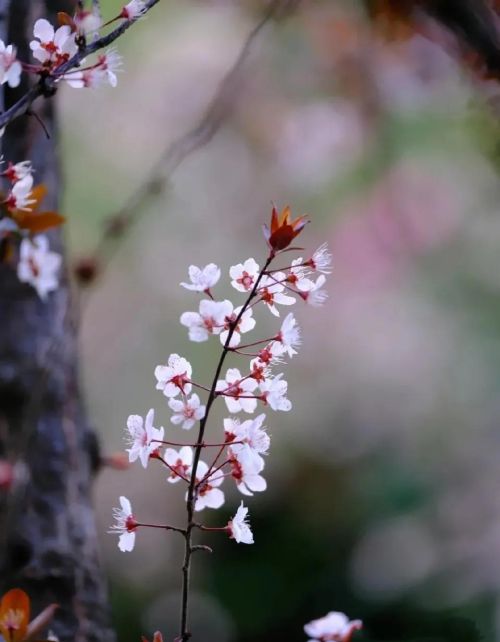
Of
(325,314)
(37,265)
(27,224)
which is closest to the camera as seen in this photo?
(27,224)

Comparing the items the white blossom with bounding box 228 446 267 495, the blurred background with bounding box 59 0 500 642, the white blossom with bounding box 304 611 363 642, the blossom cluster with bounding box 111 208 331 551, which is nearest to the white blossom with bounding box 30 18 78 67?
the blossom cluster with bounding box 111 208 331 551

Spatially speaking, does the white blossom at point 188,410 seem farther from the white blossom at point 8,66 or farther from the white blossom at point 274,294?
the white blossom at point 8,66

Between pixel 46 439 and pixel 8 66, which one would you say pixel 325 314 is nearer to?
pixel 46 439

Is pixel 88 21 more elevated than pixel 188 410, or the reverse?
pixel 88 21

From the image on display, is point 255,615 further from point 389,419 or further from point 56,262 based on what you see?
point 56,262

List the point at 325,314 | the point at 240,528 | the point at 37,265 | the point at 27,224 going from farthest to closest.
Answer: the point at 325,314, the point at 37,265, the point at 27,224, the point at 240,528

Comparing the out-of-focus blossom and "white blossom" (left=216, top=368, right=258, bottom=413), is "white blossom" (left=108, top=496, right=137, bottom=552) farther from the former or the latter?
the out-of-focus blossom

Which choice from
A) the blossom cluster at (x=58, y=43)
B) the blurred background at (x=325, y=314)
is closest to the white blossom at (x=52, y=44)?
the blossom cluster at (x=58, y=43)

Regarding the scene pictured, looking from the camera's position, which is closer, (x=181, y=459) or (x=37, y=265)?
(x=181, y=459)

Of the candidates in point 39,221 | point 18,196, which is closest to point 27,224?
A: point 39,221
